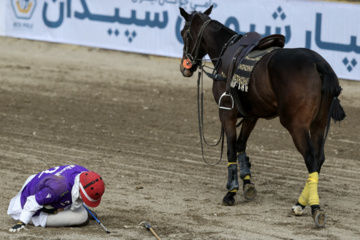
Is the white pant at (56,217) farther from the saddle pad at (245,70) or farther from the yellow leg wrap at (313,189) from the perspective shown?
the yellow leg wrap at (313,189)

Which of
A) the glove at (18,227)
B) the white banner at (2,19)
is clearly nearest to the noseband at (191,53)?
the glove at (18,227)

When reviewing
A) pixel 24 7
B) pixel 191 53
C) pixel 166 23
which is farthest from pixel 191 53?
pixel 24 7

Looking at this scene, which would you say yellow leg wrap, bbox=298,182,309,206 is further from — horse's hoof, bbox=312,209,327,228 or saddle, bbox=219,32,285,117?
saddle, bbox=219,32,285,117

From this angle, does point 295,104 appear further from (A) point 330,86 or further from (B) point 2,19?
(B) point 2,19

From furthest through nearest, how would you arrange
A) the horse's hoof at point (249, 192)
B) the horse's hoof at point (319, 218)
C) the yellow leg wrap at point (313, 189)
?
1. the horse's hoof at point (249, 192)
2. the yellow leg wrap at point (313, 189)
3. the horse's hoof at point (319, 218)

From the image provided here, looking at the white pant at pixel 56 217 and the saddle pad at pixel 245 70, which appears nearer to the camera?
the white pant at pixel 56 217

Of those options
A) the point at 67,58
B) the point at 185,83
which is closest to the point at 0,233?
the point at 185,83

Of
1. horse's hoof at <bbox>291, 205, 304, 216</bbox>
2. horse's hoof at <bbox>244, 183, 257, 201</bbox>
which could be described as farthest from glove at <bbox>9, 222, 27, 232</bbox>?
horse's hoof at <bbox>291, 205, 304, 216</bbox>

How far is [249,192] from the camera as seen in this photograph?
955 cm

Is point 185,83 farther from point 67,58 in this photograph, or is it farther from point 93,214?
point 93,214

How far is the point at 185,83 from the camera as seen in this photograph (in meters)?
17.5

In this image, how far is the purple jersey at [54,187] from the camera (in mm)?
7887

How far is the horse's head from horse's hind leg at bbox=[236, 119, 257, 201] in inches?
48.1

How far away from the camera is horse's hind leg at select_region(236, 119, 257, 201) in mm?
9555
